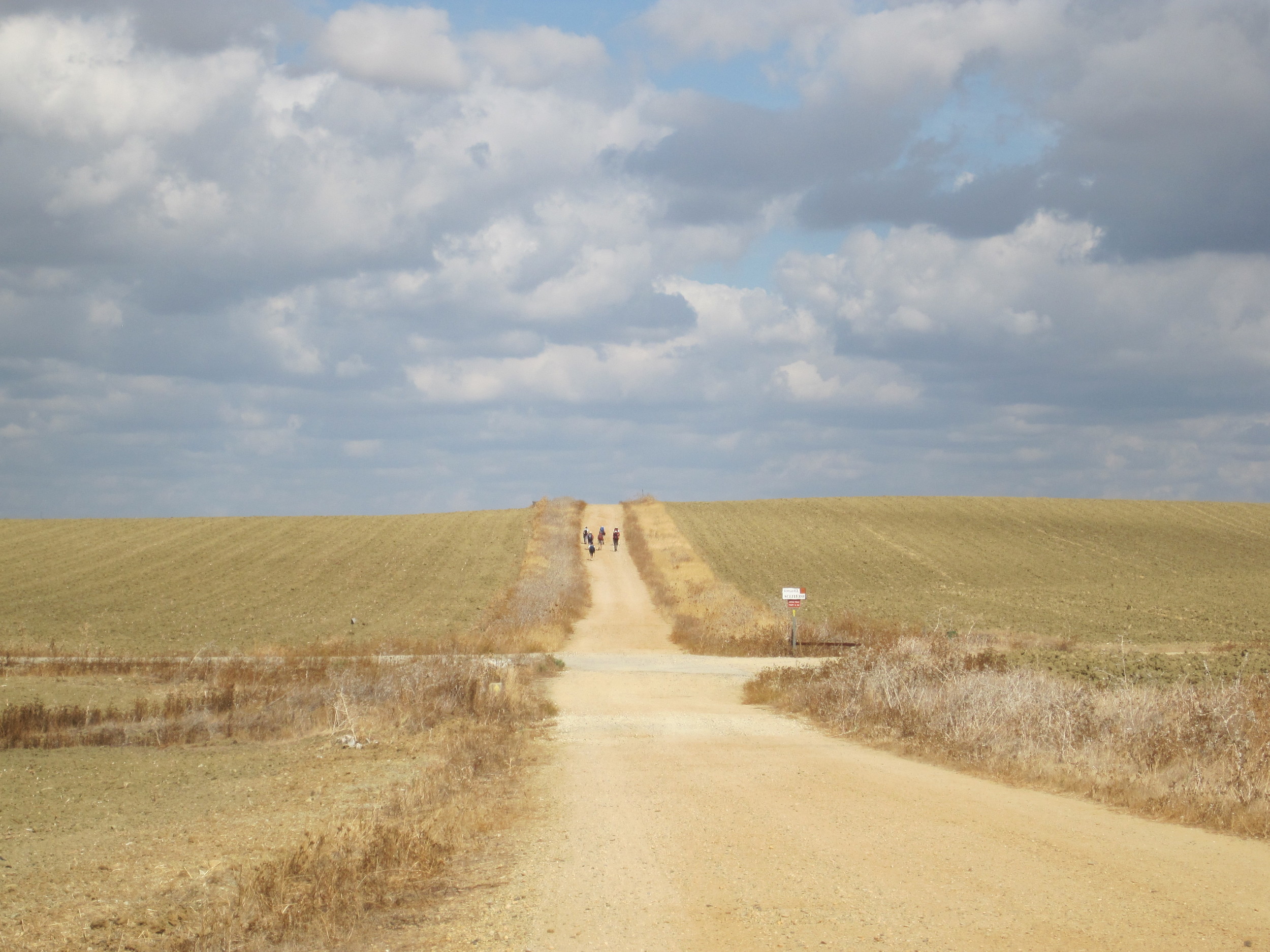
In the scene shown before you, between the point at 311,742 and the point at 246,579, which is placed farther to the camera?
the point at 246,579

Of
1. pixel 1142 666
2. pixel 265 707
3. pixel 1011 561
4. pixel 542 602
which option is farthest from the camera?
pixel 1011 561

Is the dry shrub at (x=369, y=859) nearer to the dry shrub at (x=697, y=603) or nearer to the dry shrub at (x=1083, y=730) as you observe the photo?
the dry shrub at (x=1083, y=730)

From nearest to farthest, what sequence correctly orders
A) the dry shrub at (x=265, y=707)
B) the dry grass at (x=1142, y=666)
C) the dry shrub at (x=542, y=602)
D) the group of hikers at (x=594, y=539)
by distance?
the dry shrub at (x=265, y=707) → the dry grass at (x=1142, y=666) → the dry shrub at (x=542, y=602) → the group of hikers at (x=594, y=539)

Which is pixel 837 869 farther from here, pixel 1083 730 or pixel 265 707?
Result: pixel 265 707

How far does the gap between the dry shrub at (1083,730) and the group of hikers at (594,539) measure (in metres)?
40.9

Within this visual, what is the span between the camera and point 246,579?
49562 mm

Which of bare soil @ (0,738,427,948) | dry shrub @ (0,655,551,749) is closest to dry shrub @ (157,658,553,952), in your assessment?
bare soil @ (0,738,427,948)

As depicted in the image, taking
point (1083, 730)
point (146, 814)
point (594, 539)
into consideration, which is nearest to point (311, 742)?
point (146, 814)

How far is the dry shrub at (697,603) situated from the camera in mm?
34188

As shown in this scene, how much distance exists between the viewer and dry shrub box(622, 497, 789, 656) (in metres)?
34.2

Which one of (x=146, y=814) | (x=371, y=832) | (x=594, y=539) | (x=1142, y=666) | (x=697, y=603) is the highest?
(x=594, y=539)

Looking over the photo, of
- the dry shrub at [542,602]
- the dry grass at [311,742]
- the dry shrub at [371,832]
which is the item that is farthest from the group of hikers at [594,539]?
the dry shrub at [371,832]

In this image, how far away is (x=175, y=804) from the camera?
1162 centimetres

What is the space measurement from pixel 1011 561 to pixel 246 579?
40916 millimetres
